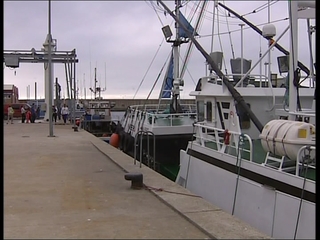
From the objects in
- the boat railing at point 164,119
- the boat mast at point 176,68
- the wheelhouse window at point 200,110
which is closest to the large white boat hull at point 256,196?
the wheelhouse window at point 200,110

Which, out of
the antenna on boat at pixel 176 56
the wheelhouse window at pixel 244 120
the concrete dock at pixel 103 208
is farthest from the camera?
the antenna on boat at pixel 176 56

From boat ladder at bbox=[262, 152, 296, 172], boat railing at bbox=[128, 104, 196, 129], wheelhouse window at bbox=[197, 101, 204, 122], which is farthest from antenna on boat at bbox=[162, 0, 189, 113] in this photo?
boat ladder at bbox=[262, 152, 296, 172]

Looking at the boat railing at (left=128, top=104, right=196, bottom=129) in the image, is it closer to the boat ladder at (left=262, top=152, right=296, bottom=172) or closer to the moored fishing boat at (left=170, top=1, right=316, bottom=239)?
the moored fishing boat at (left=170, top=1, right=316, bottom=239)

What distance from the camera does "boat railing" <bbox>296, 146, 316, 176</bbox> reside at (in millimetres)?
7059

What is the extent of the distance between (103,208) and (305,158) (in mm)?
3405

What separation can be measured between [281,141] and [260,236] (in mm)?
2711

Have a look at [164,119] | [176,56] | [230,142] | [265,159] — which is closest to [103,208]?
[265,159]

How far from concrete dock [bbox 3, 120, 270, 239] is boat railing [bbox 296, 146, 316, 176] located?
1.69 meters

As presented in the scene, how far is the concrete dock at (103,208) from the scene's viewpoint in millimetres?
5457

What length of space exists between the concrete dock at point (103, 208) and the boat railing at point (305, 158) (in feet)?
5.55

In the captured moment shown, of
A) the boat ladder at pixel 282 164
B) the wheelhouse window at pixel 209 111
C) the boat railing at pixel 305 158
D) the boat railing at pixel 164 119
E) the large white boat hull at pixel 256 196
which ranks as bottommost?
the large white boat hull at pixel 256 196

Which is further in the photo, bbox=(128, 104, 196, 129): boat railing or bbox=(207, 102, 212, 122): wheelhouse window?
bbox=(128, 104, 196, 129): boat railing

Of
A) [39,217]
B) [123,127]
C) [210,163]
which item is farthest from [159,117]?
[39,217]

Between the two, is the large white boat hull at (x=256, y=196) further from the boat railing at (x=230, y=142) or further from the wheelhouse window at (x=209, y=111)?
the wheelhouse window at (x=209, y=111)
